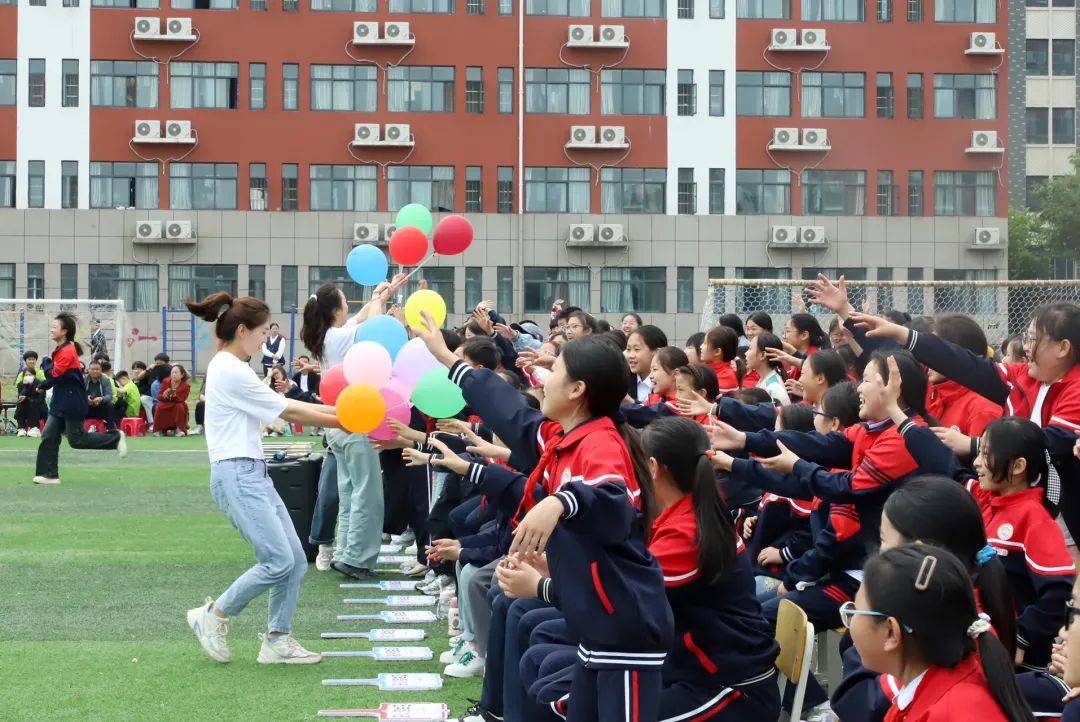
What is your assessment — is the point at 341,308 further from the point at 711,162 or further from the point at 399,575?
the point at 711,162

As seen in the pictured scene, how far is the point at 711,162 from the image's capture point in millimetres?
37375

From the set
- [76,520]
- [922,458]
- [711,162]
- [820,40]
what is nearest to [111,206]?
[711,162]

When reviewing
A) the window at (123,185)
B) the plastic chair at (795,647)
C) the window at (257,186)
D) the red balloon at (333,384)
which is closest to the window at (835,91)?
the window at (257,186)

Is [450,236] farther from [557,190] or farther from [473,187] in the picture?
[557,190]

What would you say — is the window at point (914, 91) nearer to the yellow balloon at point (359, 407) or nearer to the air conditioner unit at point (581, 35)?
the air conditioner unit at point (581, 35)

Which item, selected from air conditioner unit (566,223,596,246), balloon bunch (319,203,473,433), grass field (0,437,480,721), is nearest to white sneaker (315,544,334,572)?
grass field (0,437,480,721)

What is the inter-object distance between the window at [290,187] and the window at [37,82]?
22.5 feet

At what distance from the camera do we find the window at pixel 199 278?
3712 centimetres

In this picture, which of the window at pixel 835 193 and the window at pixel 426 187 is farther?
the window at pixel 835 193

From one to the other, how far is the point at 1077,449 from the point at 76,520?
9.29 m

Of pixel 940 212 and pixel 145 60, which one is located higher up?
pixel 145 60

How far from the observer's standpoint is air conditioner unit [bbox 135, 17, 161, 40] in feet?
116

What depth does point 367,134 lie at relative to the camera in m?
36.2

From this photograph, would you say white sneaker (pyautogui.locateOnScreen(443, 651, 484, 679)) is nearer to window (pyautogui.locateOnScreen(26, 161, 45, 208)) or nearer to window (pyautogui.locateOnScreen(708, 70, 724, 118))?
window (pyautogui.locateOnScreen(708, 70, 724, 118))
